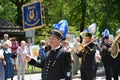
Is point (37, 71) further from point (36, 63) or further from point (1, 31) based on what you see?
point (36, 63)

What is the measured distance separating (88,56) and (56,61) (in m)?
4.72

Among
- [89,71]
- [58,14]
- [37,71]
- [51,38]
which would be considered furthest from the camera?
[58,14]

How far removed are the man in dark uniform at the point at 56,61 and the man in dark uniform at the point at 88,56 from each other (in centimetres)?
462

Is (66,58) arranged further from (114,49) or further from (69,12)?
(69,12)

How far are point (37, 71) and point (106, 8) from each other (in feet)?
19.5

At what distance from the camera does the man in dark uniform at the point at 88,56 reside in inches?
431

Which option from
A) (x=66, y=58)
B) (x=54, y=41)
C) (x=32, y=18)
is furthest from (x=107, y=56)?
(x=54, y=41)

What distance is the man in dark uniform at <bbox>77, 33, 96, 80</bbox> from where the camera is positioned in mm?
10953

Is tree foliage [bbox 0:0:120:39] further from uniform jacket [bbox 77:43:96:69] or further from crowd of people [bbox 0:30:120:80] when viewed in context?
uniform jacket [bbox 77:43:96:69]

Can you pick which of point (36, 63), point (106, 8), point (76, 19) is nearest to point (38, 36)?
point (76, 19)

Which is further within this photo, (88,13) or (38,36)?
(38,36)

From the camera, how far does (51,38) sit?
6.21 metres

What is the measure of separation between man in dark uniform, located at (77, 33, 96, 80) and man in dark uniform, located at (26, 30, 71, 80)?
182 inches

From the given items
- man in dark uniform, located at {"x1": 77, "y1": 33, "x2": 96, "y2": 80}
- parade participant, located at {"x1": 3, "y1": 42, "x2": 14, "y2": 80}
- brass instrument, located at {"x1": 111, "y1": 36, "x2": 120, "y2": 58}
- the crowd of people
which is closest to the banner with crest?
the crowd of people
